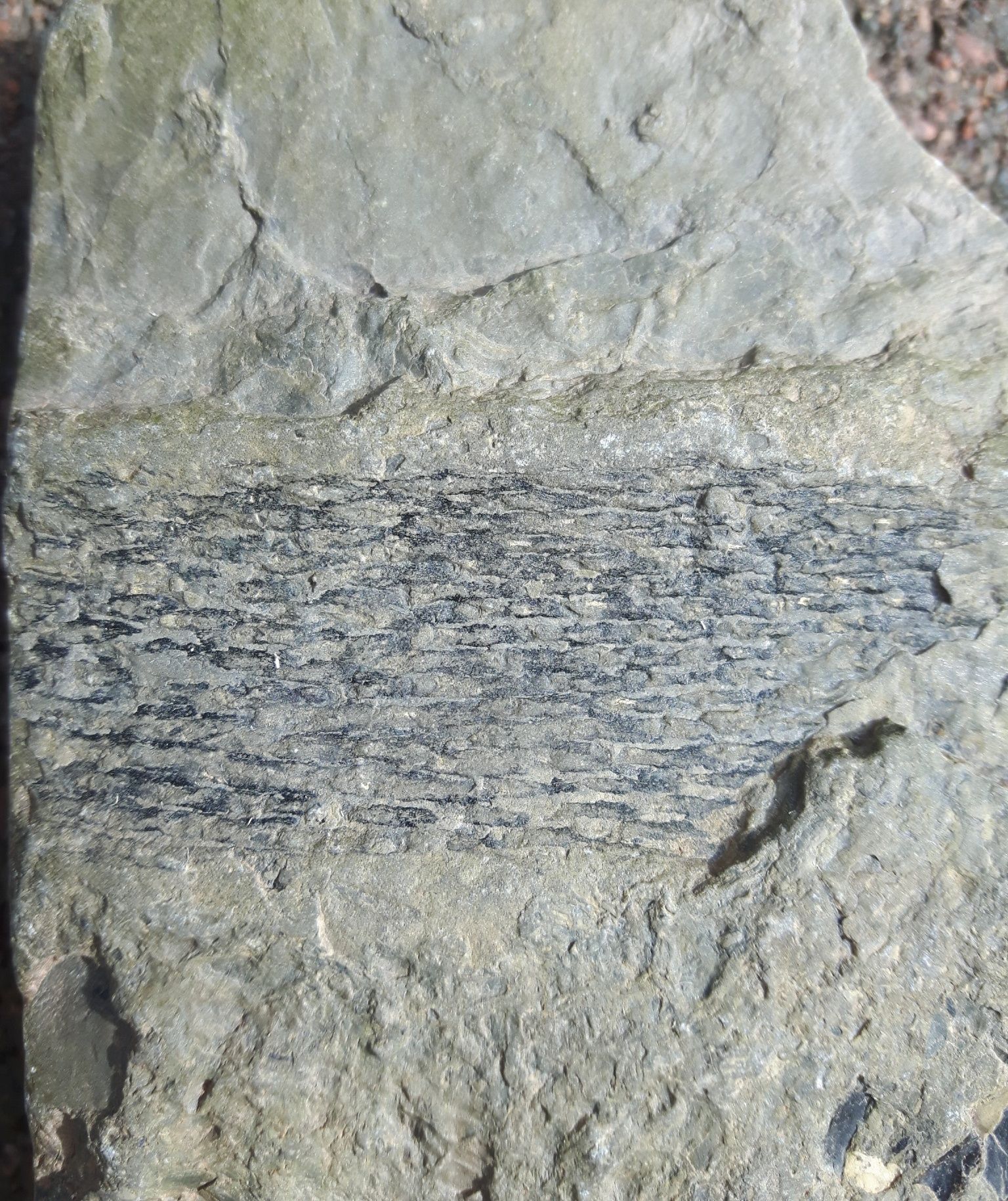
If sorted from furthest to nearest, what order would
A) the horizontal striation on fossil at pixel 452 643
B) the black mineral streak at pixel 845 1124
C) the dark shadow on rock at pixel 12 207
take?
the dark shadow on rock at pixel 12 207 → the horizontal striation on fossil at pixel 452 643 → the black mineral streak at pixel 845 1124

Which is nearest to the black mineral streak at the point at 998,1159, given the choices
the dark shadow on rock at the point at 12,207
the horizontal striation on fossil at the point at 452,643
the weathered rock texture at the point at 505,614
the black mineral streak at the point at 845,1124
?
the weathered rock texture at the point at 505,614

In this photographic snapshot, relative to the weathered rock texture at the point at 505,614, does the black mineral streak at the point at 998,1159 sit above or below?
below

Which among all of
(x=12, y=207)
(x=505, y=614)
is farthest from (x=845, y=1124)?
(x=12, y=207)

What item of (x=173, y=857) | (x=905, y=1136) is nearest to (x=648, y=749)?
(x=905, y=1136)

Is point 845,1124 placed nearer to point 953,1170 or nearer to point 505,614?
point 953,1170

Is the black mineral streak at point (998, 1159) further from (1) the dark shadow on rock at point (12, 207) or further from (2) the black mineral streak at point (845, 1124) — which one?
(1) the dark shadow on rock at point (12, 207)

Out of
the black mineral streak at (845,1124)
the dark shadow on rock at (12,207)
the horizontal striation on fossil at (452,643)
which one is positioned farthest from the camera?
the dark shadow on rock at (12,207)

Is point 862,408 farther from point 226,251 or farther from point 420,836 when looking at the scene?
point 226,251
